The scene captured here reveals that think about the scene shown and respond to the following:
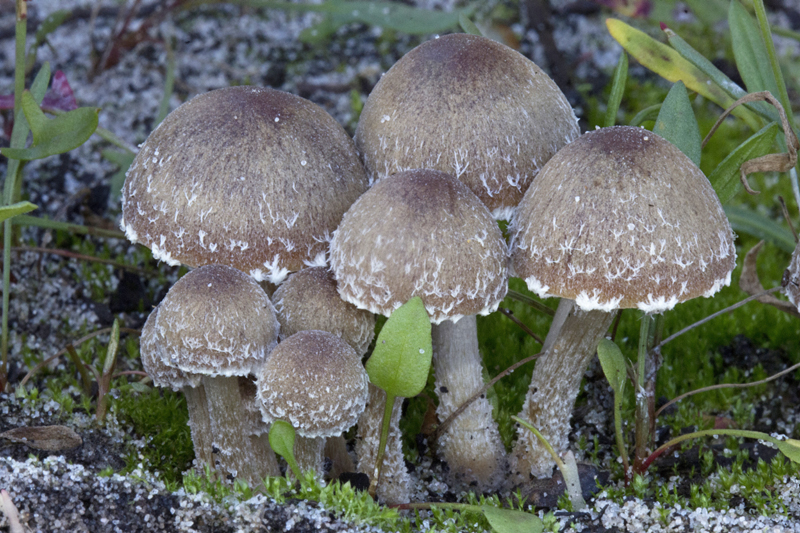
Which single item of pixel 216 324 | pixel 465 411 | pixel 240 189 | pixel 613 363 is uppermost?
pixel 240 189

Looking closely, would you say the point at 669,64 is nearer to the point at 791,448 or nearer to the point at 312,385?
the point at 791,448

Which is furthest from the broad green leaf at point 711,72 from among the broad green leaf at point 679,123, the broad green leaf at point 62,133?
the broad green leaf at point 62,133

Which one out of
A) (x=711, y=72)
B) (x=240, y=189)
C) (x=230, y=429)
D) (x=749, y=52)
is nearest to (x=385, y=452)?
(x=230, y=429)

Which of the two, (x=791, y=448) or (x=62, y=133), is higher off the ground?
(x=62, y=133)

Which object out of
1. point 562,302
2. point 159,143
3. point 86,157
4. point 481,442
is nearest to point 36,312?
point 86,157

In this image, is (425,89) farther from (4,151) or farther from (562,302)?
(4,151)

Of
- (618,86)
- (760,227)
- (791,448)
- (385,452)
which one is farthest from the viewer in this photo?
(760,227)
